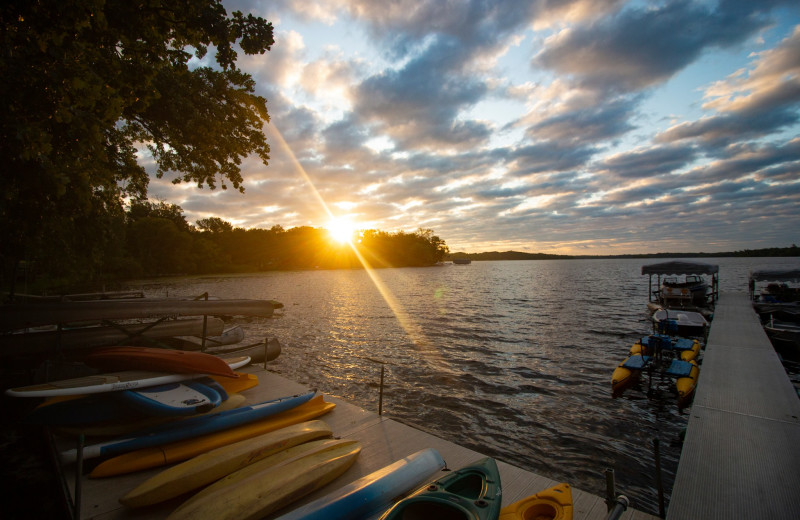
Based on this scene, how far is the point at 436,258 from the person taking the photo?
18588 cm

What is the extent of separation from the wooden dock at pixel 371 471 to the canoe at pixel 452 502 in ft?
2.48

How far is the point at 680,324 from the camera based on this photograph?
69.4 ft

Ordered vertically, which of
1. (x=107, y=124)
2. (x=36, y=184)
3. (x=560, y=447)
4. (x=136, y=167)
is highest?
(x=136, y=167)

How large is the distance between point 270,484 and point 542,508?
3.48 metres

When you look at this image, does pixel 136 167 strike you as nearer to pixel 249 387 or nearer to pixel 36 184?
pixel 36 184

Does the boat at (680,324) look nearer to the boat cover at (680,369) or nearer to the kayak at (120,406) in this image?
the boat cover at (680,369)

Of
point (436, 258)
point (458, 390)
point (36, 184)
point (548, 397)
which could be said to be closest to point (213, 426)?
point (36, 184)

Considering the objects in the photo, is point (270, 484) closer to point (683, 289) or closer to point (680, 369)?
point (680, 369)

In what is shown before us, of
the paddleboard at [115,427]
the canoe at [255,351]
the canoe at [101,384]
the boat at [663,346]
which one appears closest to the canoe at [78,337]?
the canoe at [255,351]

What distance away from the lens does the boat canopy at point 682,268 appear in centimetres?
3022

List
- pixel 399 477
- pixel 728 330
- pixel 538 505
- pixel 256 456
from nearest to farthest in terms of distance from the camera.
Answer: pixel 538 505
pixel 399 477
pixel 256 456
pixel 728 330

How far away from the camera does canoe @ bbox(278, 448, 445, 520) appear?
168 inches

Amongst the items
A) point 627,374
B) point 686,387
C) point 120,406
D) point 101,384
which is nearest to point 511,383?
point 627,374

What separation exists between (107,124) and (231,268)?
13066 cm
